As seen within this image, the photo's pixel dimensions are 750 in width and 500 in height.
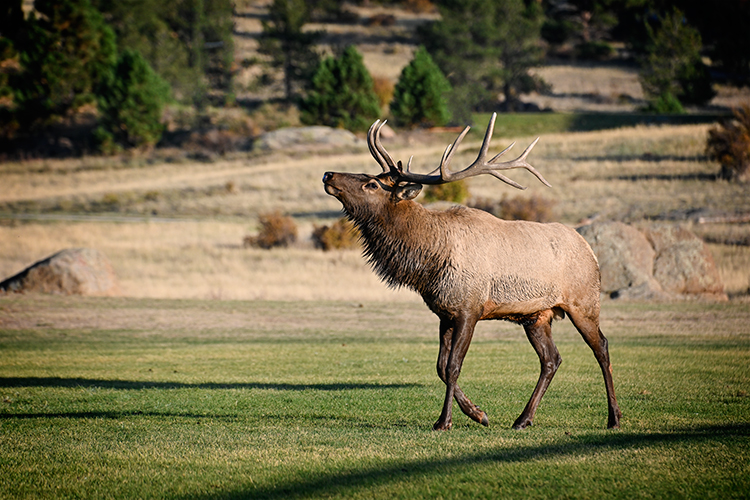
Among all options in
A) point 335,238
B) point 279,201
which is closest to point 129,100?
point 279,201

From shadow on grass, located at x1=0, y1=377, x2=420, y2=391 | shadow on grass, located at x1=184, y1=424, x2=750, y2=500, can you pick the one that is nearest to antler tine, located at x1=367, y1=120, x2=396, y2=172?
shadow on grass, located at x1=184, y1=424, x2=750, y2=500

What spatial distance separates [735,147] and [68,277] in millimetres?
37930

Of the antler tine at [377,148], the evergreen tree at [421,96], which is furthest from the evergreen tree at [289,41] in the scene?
the antler tine at [377,148]

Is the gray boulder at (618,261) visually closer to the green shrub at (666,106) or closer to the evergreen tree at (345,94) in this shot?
the evergreen tree at (345,94)

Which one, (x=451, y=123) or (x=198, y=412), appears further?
(x=451, y=123)

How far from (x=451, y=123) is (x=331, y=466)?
220ft

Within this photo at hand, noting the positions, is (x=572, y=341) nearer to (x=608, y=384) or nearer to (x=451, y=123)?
(x=608, y=384)

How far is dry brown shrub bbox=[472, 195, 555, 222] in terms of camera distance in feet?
129

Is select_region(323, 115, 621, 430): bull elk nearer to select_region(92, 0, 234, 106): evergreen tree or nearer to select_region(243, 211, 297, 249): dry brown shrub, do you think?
select_region(243, 211, 297, 249): dry brown shrub

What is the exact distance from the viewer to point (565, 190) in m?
47.4

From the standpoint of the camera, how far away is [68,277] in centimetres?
2384

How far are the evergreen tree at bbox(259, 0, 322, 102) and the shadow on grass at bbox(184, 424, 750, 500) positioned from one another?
80799mm

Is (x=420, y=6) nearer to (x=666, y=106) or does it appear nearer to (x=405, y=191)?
(x=666, y=106)

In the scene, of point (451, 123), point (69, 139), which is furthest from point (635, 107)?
point (69, 139)
